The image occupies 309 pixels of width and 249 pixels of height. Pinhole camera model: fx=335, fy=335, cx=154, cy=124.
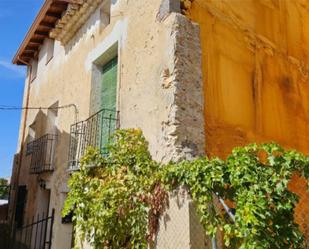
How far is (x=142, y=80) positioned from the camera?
5465 mm

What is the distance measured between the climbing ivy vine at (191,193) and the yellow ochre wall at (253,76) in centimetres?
106

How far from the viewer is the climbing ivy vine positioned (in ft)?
10.3

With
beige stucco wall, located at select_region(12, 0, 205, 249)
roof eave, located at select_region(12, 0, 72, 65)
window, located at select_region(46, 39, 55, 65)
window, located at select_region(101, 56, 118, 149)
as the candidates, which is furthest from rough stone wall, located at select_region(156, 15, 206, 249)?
window, located at select_region(46, 39, 55, 65)

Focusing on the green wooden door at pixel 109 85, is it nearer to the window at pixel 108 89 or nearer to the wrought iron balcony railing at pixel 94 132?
the window at pixel 108 89

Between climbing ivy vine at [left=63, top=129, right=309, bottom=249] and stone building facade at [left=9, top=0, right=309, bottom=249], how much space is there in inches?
11.3

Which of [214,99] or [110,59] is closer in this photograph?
[214,99]

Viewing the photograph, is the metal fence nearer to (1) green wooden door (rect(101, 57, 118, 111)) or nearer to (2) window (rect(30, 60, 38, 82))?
(1) green wooden door (rect(101, 57, 118, 111))

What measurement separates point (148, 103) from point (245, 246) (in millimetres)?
2729

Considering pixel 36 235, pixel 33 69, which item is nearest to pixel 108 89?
pixel 36 235

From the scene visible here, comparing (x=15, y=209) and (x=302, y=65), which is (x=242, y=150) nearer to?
(x=302, y=65)

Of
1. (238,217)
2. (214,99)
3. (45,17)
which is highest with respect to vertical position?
(45,17)

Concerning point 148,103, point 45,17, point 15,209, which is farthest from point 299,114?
point 15,209

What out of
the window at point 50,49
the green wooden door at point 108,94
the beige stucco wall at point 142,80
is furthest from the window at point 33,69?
the green wooden door at point 108,94

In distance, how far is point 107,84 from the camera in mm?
7188
